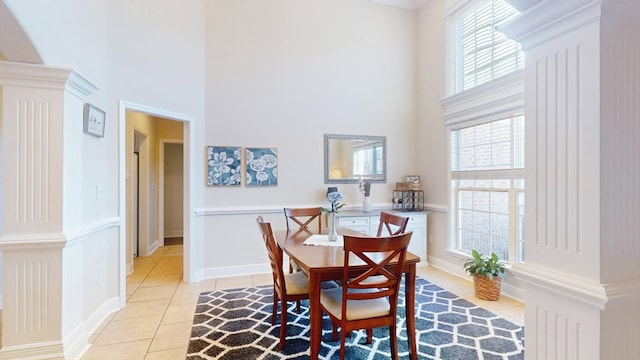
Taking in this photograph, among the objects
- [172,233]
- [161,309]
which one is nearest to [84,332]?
[161,309]

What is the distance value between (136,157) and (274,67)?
2695 mm

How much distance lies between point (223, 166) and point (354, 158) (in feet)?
6.34

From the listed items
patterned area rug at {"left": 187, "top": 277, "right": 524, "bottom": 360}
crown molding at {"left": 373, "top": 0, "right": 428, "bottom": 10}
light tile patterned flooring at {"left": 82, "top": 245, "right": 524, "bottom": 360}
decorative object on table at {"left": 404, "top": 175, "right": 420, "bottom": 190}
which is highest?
crown molding at {"left": 373, "top": 0, "right": 428, "bottom": 10}

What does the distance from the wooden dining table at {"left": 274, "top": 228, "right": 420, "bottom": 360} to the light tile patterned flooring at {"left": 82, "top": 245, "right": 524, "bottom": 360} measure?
3.55 feet

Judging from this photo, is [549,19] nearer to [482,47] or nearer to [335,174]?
[482,47]

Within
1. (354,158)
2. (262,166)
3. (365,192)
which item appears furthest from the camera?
(354,158)

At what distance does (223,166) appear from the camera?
13.7ft

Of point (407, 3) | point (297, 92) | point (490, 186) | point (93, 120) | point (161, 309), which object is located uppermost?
point (407, 3)

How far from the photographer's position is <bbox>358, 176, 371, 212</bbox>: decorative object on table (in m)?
4.58

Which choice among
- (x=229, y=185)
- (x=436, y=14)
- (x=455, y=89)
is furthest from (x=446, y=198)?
(x=229, y=185)

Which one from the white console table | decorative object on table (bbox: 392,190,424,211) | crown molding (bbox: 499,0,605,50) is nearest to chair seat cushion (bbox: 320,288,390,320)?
crown molding (bbox: 499,0,605,50)

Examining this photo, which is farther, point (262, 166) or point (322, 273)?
point (262, 166)

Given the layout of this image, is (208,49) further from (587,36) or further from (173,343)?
(587,36)

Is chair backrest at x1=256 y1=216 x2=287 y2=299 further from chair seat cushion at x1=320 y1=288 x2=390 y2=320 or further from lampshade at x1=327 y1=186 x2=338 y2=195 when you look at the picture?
lampshade at x1=327 y1=186 x2=338 y2=195
